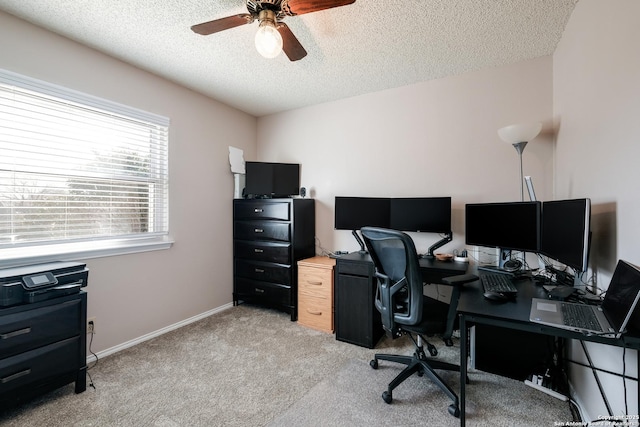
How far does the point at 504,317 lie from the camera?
4.10ft

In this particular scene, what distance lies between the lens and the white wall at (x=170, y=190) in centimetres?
207

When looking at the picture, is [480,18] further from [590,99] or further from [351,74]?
[351,74]

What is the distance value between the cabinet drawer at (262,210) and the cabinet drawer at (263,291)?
785 mm

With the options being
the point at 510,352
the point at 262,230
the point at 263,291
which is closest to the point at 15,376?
the point at 263,291

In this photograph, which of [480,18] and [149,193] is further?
[149,193]

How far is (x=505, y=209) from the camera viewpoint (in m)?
2.09

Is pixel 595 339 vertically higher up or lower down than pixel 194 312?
higher up

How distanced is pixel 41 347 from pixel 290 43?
96.2 inches

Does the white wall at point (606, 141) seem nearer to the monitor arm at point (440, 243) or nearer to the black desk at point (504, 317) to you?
the black desk at point (504, 317)

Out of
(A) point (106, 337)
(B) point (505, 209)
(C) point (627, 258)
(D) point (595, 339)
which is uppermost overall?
(B) point (505, 209)

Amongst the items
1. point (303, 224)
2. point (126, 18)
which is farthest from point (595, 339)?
point (126, 18)

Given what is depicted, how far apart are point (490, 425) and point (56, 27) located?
12.6 ft

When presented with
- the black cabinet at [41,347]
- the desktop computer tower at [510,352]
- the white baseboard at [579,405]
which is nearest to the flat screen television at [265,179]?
the black cabinet at [41,347]

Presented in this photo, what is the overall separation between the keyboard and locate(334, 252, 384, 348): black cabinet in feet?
2.92
